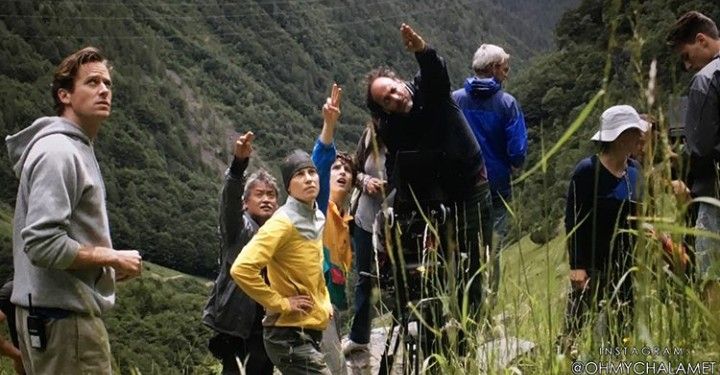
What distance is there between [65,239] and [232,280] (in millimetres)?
1953

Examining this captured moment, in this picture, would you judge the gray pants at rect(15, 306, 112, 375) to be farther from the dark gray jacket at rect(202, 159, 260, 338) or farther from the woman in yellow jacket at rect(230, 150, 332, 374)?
the dark gray jacket at rect(202, 159, 260, 338)

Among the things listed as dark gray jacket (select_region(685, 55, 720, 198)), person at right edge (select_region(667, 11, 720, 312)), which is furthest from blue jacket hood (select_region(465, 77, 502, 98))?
dark gray jacket (select_region(685, 55, 720, 198))

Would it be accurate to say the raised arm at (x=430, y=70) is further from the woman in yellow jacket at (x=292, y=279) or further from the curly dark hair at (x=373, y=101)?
the woman in yellow jacket at (x=292, y=279)

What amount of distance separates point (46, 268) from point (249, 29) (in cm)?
18104

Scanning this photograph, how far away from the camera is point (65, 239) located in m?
2.77

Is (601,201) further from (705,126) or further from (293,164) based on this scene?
(293,164)

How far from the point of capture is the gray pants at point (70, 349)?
2863mm

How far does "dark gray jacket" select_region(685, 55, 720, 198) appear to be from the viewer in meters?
3.30

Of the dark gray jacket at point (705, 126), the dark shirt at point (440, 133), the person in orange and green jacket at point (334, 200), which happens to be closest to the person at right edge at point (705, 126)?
the dark gray jacket at point (705, 126)

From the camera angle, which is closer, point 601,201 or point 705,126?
point 705,126

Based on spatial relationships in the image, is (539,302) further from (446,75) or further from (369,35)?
(369,35)

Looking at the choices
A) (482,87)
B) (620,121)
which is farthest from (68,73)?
(482,87)

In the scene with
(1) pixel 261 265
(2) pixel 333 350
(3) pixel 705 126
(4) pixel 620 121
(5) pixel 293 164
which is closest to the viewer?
(3) pixel 705 126

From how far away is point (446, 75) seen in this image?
3.60m
